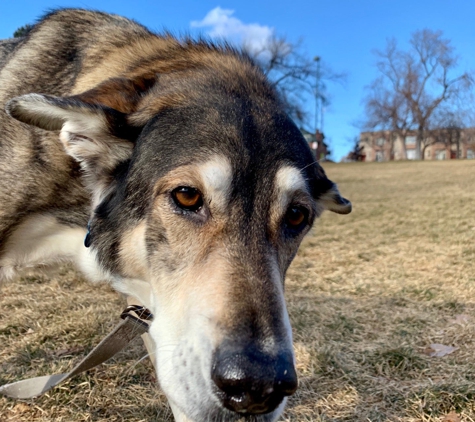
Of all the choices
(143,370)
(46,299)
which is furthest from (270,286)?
(46,299)

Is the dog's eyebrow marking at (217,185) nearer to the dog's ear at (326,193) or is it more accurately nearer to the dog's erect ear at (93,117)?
the dog's erect ear at (93,117)

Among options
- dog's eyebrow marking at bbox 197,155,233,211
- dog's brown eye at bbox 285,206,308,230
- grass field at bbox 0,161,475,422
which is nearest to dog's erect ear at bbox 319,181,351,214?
grass field at bbox 0,161,475,422

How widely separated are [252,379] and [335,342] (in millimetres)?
2524

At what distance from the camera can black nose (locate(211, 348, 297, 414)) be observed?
1.67 m

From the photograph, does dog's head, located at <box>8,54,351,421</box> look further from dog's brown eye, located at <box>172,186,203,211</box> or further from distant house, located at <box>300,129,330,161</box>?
distant house, located at <box>300,129,330,161</box>

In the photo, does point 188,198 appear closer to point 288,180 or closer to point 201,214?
point 201,214

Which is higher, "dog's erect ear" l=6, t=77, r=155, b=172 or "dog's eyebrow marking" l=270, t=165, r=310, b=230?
"dog's erect ear" l=6, t=77, r=155, b=172

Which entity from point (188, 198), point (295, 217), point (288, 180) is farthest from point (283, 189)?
point (188, 198)

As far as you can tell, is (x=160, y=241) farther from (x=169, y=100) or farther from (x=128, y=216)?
(x=169, y=100)

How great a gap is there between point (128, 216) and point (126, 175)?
0.23 m

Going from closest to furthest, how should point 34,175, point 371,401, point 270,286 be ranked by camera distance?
1. point 270,286
2. point 34,175
3. point 371,401

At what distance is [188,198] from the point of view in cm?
228

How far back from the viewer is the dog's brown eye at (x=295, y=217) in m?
2.48

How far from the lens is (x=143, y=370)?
343cm
